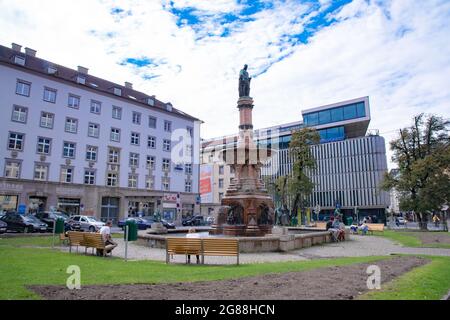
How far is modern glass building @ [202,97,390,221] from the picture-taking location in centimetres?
7100

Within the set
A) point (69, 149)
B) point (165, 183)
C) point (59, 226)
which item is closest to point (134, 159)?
point (165, 183)

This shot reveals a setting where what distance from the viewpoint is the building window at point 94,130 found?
4506 cm

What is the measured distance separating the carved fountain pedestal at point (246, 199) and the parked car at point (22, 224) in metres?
16.0

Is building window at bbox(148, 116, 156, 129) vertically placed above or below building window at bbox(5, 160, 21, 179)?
above

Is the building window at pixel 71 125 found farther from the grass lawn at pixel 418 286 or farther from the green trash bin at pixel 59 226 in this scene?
the grass lawn at pixel 418 286

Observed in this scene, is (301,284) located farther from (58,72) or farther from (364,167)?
(364,167)

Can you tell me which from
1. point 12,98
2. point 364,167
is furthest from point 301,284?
point 364,167

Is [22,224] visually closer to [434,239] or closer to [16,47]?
[16,47]

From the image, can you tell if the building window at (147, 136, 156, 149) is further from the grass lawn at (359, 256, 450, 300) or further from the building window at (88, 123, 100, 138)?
the grass lawn at (359, 256, 450, 300)

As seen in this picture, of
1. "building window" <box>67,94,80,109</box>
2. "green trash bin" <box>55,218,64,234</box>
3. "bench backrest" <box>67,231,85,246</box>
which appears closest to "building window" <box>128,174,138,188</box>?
"building window" <box>67,94,80,109</box>

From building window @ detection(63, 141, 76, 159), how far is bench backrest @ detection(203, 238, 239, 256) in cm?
3671

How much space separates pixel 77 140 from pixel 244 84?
2994 cm

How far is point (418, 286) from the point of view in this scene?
728 cm

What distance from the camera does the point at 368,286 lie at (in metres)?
7.14
